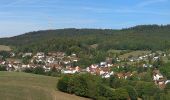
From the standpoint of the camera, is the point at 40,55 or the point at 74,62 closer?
the point at 74,62

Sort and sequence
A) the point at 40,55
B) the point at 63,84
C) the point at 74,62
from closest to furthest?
the point at 63,84 < the point at 74,62 < the point at 40,55

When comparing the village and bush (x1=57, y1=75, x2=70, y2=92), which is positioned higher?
bush (x1=57, y1=75, x2=70, y2=92)

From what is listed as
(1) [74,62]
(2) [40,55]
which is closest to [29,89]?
(1) [74,62]

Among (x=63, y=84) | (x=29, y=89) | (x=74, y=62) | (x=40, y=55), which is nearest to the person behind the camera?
(x=29, y=89)

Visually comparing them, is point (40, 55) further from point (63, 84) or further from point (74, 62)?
point (63, 84)

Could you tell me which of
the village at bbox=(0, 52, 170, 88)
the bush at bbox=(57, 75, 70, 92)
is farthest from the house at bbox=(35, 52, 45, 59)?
the bush at bbox=(57, 75, 70, 92)

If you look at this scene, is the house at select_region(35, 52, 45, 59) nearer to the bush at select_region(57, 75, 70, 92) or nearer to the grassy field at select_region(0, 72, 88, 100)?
the grassy field at select_region(0, 72, 88, 100)

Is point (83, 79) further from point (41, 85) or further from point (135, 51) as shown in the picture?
point (135, 51)

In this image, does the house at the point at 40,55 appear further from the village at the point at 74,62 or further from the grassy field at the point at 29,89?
the grassy field at the point at 29,89

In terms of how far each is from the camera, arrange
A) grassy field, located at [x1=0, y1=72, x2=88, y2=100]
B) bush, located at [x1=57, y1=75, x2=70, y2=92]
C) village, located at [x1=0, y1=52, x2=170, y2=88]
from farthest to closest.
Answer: village, located at [x1=0, y1=52, x2=170, y2=88] → bush, located at [x1=57, y1=75, x2=70, y2=92] → grassy field, located at [x1=0, y1=72, x2=88, y2=100]
